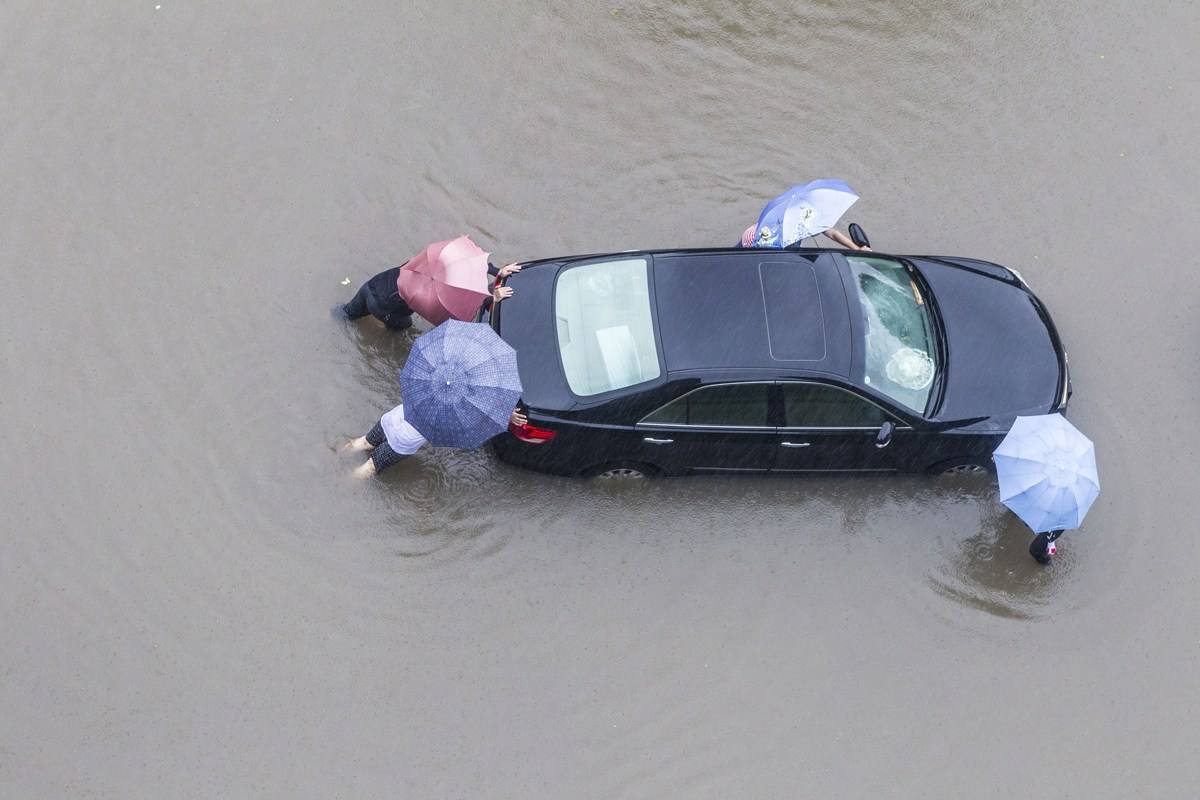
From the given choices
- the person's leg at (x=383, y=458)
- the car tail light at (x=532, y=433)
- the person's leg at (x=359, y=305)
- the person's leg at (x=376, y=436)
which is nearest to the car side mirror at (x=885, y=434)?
the car tail light at (x=532, y=433)

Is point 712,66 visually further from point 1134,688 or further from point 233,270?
point 1134,688

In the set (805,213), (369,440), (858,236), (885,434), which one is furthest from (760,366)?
(369,440)

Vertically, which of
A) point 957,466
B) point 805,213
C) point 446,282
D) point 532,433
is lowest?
point 957,466

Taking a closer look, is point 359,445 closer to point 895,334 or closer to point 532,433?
point 532,433

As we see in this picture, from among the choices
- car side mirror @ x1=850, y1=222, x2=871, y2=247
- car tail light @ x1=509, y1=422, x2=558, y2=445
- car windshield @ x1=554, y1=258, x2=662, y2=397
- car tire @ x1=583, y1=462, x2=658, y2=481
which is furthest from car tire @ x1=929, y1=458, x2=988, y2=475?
car tail light @ x1=509, y1=422, x2=558, y2=445

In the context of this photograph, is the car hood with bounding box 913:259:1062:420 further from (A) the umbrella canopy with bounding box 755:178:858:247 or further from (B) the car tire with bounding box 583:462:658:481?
(B) the car tire with bounding box 583:462:658:481

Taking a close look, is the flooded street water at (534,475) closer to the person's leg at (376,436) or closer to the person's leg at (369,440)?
the person's leg at (369,440)

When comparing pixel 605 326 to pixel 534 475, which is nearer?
pixel 605 326
